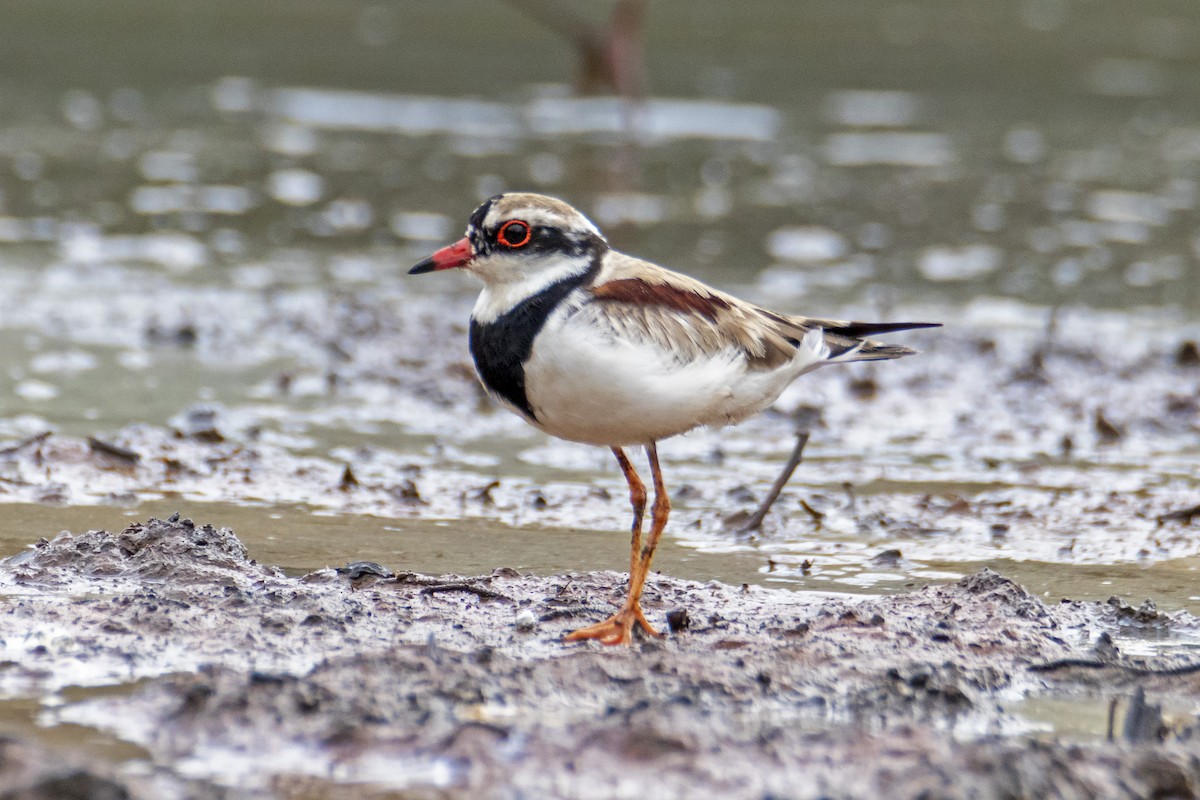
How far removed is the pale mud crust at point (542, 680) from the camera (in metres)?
3.79

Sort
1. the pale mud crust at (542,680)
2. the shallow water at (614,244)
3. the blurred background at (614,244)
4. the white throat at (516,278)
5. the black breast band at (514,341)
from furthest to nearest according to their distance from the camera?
1. the blurred background at (614,244)
2. the shallow water at (614,244)
3. the white throat at (516,278)
4. the black breast band at (514,341)
5. the pale mud crust at (542,680)

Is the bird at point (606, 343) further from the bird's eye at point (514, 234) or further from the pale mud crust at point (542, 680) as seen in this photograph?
the pale mud crust at point (542, 680)

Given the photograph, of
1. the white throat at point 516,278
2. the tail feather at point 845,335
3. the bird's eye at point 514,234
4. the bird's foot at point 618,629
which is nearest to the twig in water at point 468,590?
the bird's foot at point 618,629

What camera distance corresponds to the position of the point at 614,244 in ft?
39.3

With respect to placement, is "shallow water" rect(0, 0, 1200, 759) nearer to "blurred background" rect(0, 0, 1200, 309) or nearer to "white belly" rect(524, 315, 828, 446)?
"blurred background" rect(0, 0, 1200, 309)

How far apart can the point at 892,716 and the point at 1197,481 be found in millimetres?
3371

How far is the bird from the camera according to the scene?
4.71 m

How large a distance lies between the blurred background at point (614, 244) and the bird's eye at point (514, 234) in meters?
1.34

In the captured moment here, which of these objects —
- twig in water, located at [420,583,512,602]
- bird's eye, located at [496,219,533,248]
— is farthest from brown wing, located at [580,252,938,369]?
twig in water, located at [420,583,512,602]

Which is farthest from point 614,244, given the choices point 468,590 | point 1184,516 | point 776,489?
point 468,590

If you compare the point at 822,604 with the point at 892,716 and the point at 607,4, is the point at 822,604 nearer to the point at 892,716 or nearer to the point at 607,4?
the point at 892,716

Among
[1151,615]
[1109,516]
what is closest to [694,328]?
[1151,615]

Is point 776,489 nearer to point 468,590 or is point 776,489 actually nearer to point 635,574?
point 635,574

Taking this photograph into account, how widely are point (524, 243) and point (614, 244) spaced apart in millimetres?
7036
